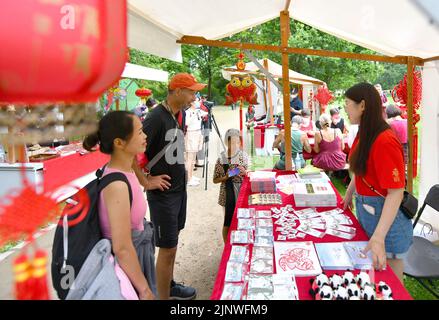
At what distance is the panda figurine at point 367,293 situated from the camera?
3.67 feet

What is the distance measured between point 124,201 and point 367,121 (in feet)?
4.01

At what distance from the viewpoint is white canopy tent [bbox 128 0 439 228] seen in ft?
6.97

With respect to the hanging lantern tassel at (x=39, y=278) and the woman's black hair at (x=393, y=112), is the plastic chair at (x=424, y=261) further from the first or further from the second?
the woman's black hair at (x=393, y=112)

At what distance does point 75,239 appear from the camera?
Answer: 3.89 ft

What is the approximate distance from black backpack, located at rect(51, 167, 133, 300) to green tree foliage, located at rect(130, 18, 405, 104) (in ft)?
37.2

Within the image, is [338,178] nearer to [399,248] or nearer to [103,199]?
[399,248]

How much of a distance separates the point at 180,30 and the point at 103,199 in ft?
6.64

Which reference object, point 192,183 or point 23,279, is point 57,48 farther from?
point 192,183

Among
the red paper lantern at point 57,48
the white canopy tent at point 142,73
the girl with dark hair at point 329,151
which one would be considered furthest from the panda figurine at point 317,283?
the white canopy tent at point 142,73

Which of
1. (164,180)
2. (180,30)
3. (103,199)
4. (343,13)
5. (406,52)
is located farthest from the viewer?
(406,52)

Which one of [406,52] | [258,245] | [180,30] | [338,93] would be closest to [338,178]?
[406,52]

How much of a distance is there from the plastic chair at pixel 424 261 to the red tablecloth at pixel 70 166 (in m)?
3.88

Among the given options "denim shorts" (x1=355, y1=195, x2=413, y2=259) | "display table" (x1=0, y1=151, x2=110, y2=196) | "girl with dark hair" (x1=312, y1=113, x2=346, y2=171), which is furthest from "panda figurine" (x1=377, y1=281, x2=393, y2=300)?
"girl with dark hair" (x1=312, y1=113, x2=346, y2=171)
